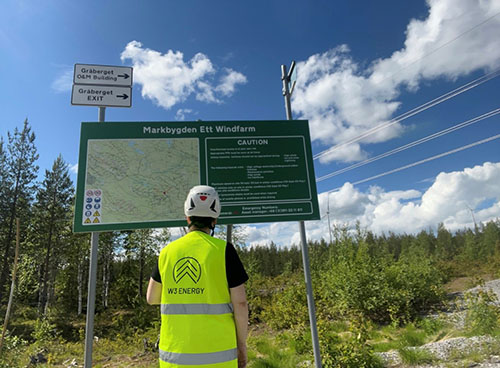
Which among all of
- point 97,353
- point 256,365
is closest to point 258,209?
point 256,365

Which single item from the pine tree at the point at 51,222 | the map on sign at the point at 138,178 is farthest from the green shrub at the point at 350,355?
the pine tree at the point at 51,222

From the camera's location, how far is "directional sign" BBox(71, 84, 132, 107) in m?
4.68

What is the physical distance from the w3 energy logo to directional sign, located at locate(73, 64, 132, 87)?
3.90 metres

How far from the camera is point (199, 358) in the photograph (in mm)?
1860

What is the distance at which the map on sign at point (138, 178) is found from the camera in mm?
4344

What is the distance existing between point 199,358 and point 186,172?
123 inches

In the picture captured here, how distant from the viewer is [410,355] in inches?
207

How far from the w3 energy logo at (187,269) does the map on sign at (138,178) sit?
2.51 m

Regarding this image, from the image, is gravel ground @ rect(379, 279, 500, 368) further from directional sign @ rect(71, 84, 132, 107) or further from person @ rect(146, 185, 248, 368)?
directional sign @ rect(71, 84, 132, 107)

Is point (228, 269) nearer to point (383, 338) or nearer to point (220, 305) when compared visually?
point (220, 305)

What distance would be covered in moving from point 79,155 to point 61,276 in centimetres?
2509

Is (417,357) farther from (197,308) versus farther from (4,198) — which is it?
(4,198)

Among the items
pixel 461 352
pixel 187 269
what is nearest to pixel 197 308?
pixel 187 269

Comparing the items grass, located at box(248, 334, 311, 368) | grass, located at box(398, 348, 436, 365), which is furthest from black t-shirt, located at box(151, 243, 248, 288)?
grass, located at box(398, 348, 436, 365)
